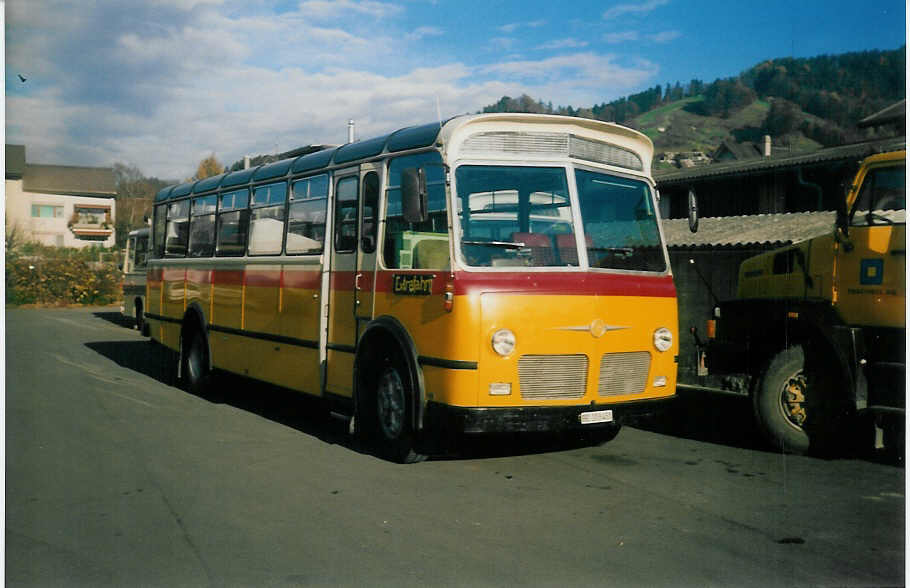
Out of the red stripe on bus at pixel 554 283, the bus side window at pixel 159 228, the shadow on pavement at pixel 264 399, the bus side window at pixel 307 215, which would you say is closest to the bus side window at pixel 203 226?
the bus side window at pixel 159 228

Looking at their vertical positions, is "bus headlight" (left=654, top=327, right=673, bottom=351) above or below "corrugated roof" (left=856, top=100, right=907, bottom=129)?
below

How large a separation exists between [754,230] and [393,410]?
47.8 ft

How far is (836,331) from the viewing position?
770 centimetres

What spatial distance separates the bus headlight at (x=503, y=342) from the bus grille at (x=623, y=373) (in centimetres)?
86

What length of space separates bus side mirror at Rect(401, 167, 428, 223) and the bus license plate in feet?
6.89

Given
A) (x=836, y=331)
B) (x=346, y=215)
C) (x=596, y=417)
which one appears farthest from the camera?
(x=346, y=215)

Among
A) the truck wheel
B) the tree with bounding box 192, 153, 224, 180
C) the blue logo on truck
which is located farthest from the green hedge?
the blue logo on truck

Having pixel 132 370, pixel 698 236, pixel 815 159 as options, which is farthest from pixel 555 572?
pixel 815 159

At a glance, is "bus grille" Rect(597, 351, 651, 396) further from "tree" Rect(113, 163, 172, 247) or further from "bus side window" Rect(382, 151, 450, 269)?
"tree" Rect(113, 163, 172, 247)

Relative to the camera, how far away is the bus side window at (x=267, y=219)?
1020 centimetres

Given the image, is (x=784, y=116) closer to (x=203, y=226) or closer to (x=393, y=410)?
(x=203, y=226)

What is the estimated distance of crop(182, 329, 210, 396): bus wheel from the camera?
1205 centimetres

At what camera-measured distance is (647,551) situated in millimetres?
5180

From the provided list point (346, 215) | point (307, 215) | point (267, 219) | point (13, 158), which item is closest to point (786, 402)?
point (346, 215)
